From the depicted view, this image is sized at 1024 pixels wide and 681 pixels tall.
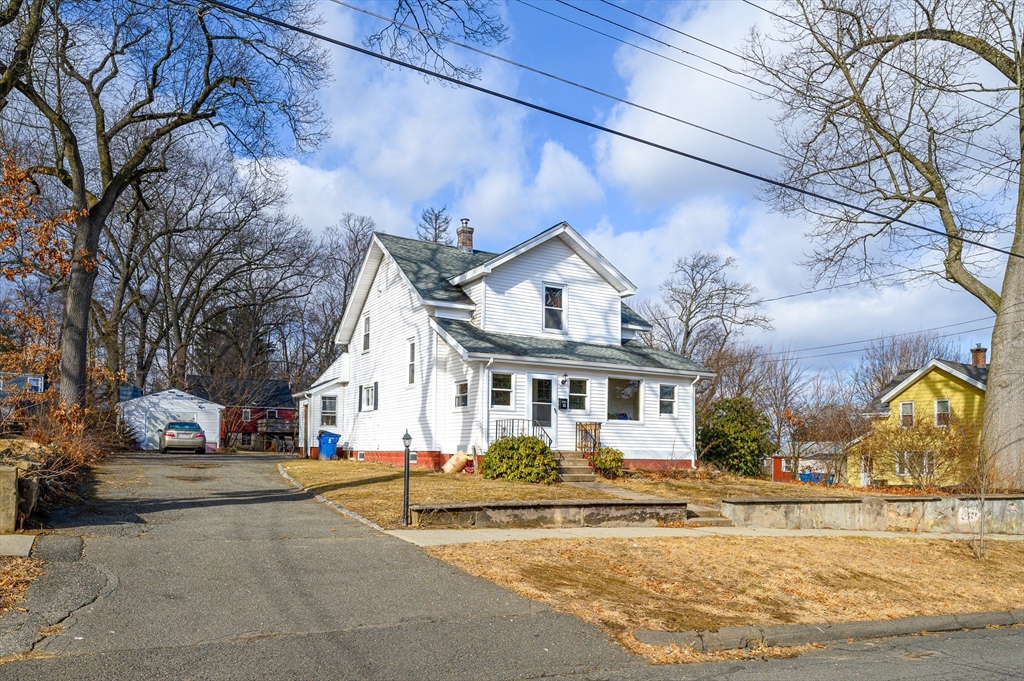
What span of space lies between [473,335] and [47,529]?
560 inches

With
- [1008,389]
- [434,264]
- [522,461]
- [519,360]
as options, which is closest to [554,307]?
[519,360]

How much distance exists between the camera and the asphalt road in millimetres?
6441

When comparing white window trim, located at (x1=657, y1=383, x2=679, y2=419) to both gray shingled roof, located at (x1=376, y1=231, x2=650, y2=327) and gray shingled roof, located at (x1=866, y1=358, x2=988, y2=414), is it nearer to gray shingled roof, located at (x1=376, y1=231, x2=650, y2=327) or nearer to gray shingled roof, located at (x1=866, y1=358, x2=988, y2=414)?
gray shingled roof, located at (x1=376, y1=231, x2=650, y2=327)

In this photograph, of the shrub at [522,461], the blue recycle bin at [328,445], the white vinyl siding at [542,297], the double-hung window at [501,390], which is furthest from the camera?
the blue recycle bin at [328,445]

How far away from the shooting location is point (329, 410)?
34.6 metres

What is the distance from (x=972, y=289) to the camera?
22188 millimetres

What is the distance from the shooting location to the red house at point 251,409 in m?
46.4

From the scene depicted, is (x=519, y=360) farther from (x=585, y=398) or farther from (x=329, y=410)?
(x=329, y=410)

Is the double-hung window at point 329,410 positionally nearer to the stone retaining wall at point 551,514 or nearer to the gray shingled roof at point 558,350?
the gray shingled roof at point 558,350

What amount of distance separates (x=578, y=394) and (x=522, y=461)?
5.07 m

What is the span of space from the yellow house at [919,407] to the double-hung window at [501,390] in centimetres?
1078

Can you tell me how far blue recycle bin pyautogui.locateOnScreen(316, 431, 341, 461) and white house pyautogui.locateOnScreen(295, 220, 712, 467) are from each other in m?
2.52

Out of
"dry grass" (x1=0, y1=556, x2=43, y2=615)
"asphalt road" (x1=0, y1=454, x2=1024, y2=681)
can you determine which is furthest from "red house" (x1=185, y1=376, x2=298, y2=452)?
"dry grass" (x1=0, y1=556, x2=43, y2=615)

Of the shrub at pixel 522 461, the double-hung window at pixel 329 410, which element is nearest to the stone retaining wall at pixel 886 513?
the shrub at pixel 522 461
